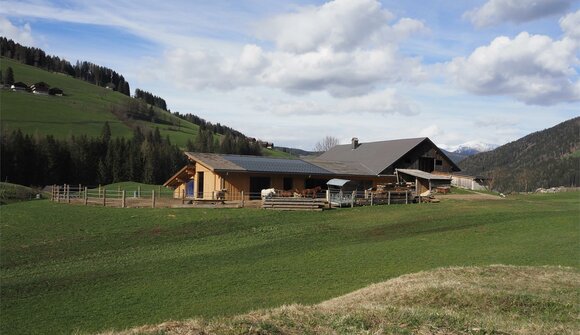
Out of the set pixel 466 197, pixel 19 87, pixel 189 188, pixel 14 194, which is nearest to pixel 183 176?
pixel 189 188

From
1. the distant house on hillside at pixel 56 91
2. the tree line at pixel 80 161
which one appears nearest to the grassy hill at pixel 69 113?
the distant house on hillside at pixel 56 91

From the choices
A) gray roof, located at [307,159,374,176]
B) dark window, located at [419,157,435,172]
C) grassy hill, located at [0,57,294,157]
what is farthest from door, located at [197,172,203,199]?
grassy hill, located at [0,57,294,157]

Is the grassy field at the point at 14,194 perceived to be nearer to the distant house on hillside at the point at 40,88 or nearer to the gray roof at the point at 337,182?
the gray roof at the point at 337,182

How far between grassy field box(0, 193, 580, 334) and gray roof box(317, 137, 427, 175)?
14.2 metres

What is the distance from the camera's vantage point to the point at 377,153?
2067 inches

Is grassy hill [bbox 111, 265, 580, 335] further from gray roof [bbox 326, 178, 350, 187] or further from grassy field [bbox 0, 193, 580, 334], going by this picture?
gray roof [bbox 326, 178, 350, 187]

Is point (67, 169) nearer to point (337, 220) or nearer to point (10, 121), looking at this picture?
point (10, 121)

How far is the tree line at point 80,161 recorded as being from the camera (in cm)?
7138

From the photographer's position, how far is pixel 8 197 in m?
48.2

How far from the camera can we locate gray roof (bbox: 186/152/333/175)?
130ft

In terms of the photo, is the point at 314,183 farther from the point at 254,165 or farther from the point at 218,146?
the point at 218,146

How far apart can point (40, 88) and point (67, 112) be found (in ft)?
75.4

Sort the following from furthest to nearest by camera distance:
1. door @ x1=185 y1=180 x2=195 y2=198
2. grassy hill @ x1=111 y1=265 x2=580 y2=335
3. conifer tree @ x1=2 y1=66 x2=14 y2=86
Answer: conifer tree @ x1=2 y1=66 x2=14 y2=86
door @ x1=185 y1=180 x2=195 y2=198
grassy hill @ x1=111 y1=265 x2=580 y2=335

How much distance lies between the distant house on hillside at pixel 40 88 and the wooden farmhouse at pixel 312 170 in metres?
104
